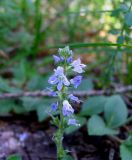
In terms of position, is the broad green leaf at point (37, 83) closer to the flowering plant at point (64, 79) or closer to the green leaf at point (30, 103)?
the green leaf at point (30, 103)

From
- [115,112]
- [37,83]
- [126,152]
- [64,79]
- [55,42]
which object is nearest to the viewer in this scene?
[64,79]

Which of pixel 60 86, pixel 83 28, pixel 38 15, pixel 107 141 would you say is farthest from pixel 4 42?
pixel 60 86

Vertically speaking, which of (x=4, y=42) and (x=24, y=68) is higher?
(x=4, y=42)

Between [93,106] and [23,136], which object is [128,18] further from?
[23,136]

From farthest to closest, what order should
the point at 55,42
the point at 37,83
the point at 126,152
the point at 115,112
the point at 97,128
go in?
the point at 55,42 < the point at 37,83 < the point at 115,112 < the point at 97,128 < the point at 126,152

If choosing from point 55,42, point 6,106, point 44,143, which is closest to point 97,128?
point 44,143

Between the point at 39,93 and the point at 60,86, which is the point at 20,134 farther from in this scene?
the point at 60,86

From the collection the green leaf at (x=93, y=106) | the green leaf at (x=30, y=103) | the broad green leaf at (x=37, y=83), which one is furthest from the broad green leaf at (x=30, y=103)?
A: the green leaf at (x=93, y=106)
